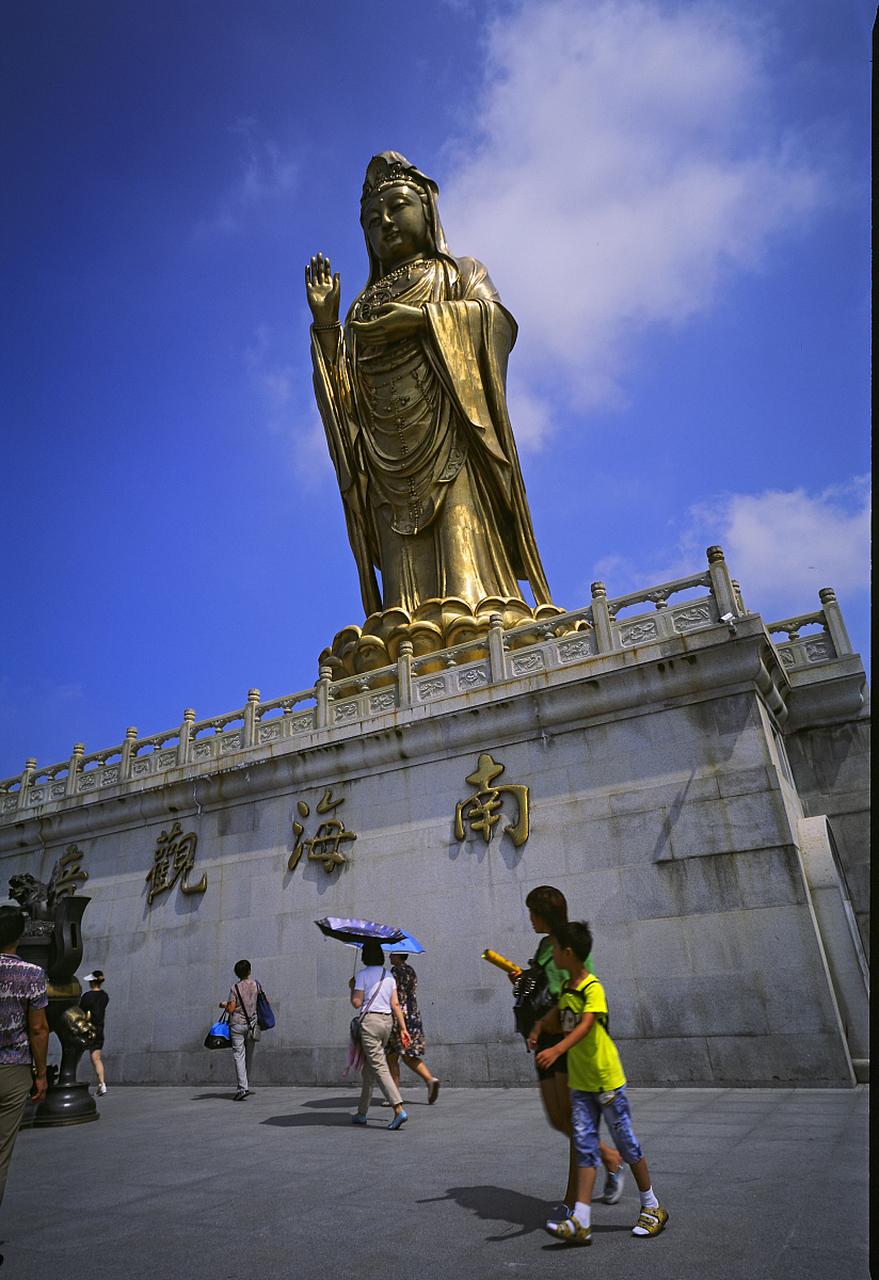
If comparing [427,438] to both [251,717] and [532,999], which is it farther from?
[532,999]

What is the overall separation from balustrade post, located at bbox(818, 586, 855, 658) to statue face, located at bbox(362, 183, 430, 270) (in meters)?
10.7

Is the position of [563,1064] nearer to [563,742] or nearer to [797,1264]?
[797,1264]

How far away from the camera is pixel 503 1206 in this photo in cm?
338

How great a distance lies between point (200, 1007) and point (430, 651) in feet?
18.1

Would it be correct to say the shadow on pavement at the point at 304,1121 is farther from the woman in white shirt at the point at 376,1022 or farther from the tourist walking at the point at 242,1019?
the tourist walking at the point at 242,1019

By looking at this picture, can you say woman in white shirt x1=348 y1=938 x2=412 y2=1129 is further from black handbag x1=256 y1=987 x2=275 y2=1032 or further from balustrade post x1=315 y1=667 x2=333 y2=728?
balustrade post x1=315 y1=667 x2=333 y2=728

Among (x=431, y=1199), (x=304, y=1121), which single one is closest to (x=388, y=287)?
(x=304, y=1121)

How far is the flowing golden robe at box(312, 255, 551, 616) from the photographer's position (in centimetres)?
1388

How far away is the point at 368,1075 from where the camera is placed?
5.84 m

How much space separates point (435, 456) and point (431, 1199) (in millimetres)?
12075

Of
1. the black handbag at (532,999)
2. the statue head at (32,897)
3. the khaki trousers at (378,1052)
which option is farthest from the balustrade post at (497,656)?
the black handbag at (532,999)

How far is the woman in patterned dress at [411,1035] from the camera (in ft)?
20.0

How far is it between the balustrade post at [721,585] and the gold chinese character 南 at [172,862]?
7515 mm

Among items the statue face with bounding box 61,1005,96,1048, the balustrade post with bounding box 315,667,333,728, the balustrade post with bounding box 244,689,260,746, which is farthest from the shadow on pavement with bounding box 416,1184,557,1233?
the balustrade post with bounding box 244,689,260,746
